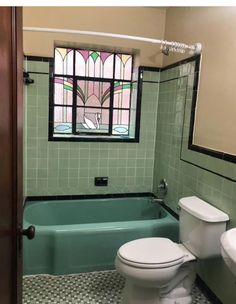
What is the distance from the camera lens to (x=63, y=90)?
9.69ft

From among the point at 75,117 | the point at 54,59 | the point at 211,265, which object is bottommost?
the point at 211,265

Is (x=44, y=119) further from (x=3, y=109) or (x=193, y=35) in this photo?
(x=3, y=109)

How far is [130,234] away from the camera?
2432 mm

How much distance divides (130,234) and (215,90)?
1.39 metres

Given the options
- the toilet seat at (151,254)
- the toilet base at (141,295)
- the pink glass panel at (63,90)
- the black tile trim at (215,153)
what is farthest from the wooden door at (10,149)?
the pink glass panel at (63,90)

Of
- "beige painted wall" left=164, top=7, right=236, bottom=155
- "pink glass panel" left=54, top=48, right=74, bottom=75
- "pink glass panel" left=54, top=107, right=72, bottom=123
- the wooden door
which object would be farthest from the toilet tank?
"pink glass panel" left=54, top=48, right=74, bottom=75

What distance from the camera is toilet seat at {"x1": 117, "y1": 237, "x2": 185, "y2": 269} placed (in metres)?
1.76

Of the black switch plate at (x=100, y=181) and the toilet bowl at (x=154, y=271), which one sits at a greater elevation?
the black switch plate at (x=100, y=181)

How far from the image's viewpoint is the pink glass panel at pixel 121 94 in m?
3.11

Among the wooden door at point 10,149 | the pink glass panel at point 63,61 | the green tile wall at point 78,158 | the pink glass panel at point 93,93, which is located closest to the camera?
the wooden door at point 10,149

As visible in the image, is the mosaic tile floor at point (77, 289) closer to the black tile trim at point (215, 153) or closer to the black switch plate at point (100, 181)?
the black switch plate at point (100, 181)

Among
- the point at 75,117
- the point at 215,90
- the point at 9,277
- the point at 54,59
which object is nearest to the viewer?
the point at 9,277

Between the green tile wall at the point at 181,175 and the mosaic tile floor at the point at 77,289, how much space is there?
0.26 m
